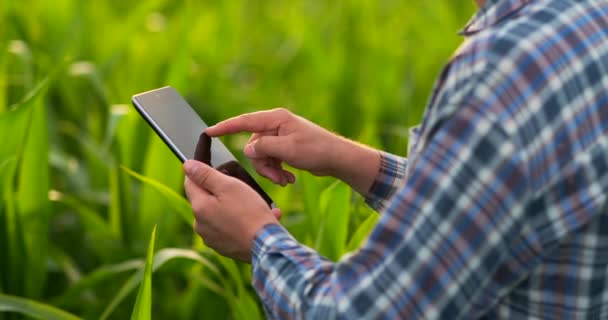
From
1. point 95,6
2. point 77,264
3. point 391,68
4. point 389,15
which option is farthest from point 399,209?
point 389,15

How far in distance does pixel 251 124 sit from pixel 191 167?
14 centimetres

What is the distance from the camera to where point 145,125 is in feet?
6.14

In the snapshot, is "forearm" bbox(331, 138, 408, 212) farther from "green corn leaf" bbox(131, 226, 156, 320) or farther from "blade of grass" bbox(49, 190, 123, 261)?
"blade of grass" bbox(49, 190, 123, 261)

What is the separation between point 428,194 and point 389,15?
2.43 meters

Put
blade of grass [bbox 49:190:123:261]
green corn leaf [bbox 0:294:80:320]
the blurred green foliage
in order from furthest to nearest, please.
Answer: blade of grass [bbox 49:190:123:261] → the blurred green foliage → green corn leaf [bbox 0:294:80:320]

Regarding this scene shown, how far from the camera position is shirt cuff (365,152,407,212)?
1179 millimetres

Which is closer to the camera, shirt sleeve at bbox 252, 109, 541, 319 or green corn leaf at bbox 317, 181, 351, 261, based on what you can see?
shirt sleeve at bbox 252, 109, 541, 319

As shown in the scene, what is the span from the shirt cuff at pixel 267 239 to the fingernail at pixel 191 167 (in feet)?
0.36

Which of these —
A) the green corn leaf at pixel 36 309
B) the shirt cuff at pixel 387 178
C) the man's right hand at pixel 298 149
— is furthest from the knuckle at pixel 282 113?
the green corn leaf at pixel 36 309

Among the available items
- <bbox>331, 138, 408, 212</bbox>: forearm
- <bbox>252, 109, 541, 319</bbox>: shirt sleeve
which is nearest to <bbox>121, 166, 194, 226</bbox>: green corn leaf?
<bbox>331, 138, 408, 212</bbox>: forearm

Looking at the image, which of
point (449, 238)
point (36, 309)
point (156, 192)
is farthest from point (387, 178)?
point (156, 192)

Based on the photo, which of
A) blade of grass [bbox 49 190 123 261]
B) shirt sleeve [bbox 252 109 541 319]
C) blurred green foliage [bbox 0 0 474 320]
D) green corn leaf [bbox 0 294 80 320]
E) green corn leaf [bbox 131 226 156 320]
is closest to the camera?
shirt sleeve [bbox 252 109 541 319]

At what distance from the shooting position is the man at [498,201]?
2.67 ft

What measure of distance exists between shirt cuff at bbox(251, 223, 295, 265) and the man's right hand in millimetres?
182
